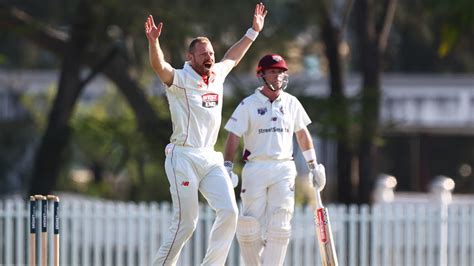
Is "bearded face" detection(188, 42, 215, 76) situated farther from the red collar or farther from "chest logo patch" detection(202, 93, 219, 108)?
"chest logo patch" detection(202, 93, 219, 108)

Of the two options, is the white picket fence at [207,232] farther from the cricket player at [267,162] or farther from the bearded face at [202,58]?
the bearded face at [202,58]

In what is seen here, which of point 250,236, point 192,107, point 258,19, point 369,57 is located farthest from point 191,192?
point 369,57

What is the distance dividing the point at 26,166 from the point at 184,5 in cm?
1207

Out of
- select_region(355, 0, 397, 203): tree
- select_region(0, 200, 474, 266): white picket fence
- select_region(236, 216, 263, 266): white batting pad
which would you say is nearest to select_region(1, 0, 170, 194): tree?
select_region(355, 0, 397, 203): tree

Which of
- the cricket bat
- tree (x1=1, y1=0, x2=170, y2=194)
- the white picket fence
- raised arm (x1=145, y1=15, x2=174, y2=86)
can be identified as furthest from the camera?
tree (x1=1, y1=0, x2=170, y2=194)

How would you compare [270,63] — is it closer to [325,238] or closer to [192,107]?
[192,107]

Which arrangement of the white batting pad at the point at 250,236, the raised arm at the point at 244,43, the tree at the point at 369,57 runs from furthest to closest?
the tree at the point at 369,57 < the white batting pad at the point at 250,236 < the raised arm at the point at 244,43

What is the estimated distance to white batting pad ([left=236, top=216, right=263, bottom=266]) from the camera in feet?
34.1

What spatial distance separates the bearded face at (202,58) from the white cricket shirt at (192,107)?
1.7 inches

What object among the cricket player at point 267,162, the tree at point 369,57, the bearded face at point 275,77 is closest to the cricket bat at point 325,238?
the cricket player at point 267,162

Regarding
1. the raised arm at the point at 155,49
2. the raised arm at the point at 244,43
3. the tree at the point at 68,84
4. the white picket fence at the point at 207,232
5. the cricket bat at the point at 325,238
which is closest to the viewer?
the raised arm at the point at 155,49

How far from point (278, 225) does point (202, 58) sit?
5.48ft

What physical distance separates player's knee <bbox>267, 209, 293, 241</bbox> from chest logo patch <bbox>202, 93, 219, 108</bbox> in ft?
4.16

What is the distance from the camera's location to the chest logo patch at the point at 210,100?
374 inches
